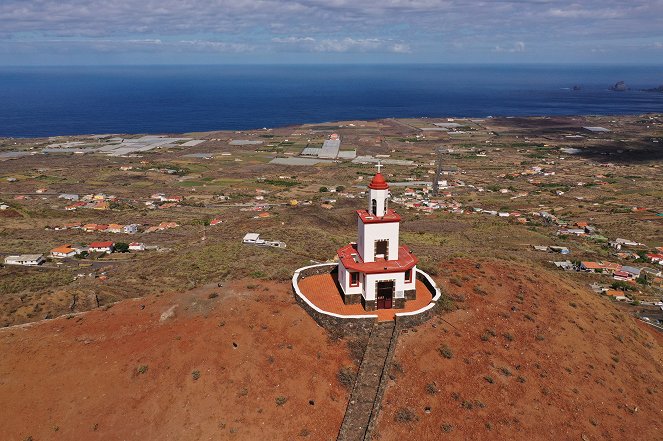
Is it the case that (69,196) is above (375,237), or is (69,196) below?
below

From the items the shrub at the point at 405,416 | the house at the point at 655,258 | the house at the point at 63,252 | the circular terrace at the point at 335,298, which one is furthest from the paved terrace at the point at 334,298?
the house at the point at 655,258

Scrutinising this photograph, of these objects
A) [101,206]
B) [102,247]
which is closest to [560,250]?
[102,247]

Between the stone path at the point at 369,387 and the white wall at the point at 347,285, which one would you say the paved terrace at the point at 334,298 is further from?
the stone path at the point at 369,387

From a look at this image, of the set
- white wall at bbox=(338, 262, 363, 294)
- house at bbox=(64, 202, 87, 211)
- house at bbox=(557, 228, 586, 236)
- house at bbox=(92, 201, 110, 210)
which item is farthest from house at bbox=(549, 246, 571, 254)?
house at bbox=(64, 202, 87, 211)

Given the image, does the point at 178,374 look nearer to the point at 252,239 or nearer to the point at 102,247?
the point at 252,239

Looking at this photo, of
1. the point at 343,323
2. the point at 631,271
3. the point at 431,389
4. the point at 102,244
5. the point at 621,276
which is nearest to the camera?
the point at 431,389

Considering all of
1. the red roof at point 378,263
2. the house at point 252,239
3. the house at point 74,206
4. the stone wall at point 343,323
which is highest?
the red roof at point 378,263

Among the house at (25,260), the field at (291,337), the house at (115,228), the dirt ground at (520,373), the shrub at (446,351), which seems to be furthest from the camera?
the house at (115,228)

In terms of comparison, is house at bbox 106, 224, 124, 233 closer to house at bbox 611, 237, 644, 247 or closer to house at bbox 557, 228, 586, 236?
house at bbox 557, 228, 586, 236
